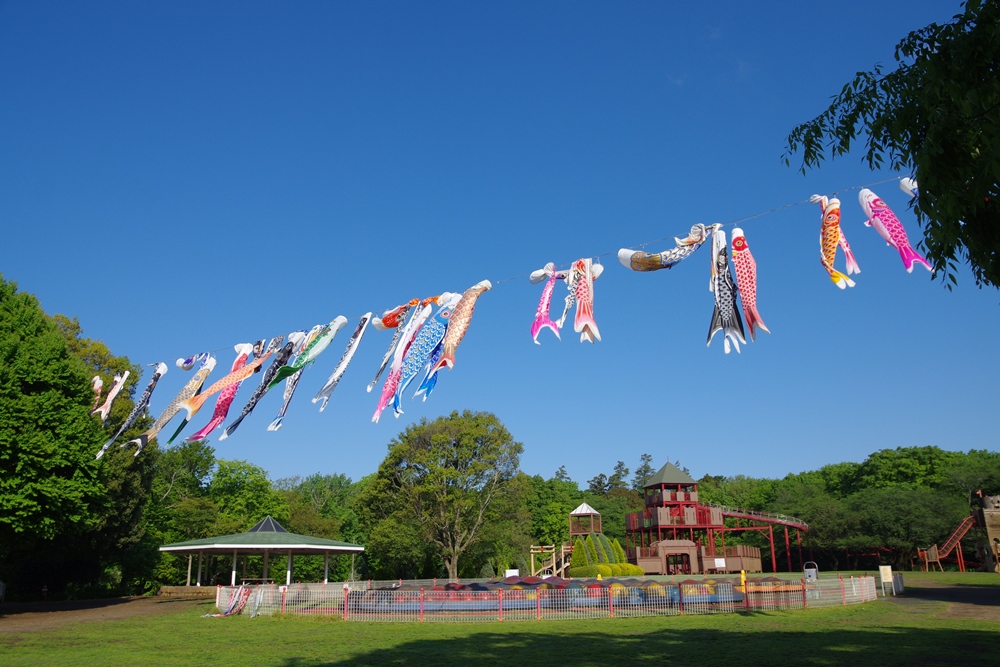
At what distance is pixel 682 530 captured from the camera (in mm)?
42844

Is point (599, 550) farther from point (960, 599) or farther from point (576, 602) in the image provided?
point (576, 602)

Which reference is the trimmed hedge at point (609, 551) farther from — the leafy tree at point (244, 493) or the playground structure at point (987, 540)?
the leafy tree at point (244, 493)

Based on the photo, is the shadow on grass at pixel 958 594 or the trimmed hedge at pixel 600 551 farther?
the trimmed hedge at pixel 600 551

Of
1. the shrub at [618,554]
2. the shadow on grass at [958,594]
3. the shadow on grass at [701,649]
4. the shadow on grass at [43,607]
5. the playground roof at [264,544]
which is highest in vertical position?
the playground roof at [264,544]

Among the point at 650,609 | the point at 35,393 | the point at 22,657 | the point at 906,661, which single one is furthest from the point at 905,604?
the point at 35,393

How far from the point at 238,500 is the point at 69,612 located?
2005 centimetres

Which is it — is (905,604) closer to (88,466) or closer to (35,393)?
(88,466)

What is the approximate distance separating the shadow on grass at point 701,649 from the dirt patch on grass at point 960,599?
4158 millimetres

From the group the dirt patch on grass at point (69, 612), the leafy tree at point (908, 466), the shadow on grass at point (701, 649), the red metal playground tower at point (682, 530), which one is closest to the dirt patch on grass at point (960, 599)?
the shadow on grass at point (701, 649)

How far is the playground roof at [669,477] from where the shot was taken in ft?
136

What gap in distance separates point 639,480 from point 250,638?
3466 inches

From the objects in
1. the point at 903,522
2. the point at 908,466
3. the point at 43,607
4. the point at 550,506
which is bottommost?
the point at 43,607

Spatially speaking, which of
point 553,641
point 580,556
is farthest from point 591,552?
point 553,641

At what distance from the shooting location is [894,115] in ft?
20.1
